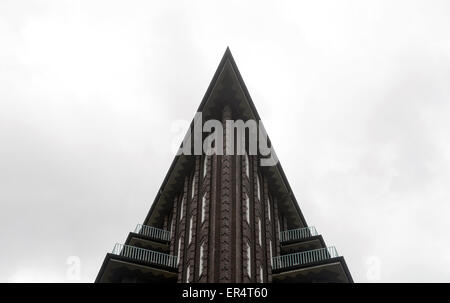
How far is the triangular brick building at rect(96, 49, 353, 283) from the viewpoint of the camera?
24609 mm

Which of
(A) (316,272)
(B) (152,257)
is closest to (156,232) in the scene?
(B) (152,257)

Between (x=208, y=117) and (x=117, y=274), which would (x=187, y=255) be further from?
(x=208, y=117)

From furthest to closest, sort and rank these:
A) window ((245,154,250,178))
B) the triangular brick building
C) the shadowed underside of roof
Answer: the shadowed underside of roof, window ((245,154,250,178)), the triangular brick building

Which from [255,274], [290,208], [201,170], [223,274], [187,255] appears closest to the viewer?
[223,274]

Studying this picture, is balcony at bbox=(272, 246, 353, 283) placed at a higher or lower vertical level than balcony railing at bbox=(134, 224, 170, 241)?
lower

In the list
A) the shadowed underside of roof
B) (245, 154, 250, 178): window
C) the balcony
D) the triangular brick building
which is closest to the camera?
the triangular brick building

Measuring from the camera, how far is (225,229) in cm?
2452

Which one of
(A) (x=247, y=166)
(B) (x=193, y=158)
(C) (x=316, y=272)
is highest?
(B) (x=193, y=158)

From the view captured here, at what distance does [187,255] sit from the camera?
89.2 feet

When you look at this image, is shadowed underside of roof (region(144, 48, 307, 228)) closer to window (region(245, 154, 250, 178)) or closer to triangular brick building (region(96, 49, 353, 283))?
triangular brick building (region(96, 49, 353, 283))

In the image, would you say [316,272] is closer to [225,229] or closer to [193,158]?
[225,229]

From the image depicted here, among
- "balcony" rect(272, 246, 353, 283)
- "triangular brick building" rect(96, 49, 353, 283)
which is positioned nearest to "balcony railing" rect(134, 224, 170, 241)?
"triangular brick building" rect(96, 49, 353, 283)

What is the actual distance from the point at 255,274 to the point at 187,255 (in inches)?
157
